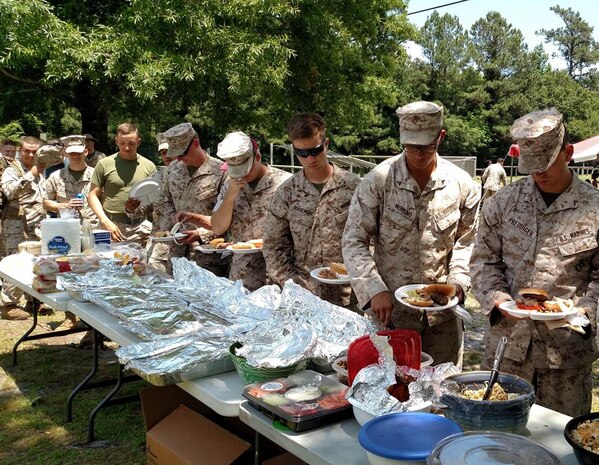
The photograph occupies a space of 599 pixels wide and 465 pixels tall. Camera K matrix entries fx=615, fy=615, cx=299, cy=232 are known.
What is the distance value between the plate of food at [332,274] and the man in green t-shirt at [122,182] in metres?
2.58

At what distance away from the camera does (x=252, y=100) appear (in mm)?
12047

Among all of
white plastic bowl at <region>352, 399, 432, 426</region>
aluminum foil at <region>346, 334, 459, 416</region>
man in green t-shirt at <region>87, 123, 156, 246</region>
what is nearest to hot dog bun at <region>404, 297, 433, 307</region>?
aluminum foil at <region>346, 334, 459, 416</region>

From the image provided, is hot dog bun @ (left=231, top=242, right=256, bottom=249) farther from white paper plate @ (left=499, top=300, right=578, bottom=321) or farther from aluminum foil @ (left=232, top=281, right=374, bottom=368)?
white paper plate @ (left=499, top=300, right=578, bottom=321)

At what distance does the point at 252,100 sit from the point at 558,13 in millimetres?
59566

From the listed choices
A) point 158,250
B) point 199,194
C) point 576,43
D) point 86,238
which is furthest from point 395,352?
point 576,43

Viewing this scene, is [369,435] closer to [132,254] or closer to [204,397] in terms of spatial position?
[204,397]

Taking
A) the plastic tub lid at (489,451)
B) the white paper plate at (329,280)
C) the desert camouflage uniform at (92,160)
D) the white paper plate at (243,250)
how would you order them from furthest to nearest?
the desert camouflage uniform at (92,160)
the white paper plate at (243,250)
the white paper plate at (329,280)
the plastic tub lid at (489,451)

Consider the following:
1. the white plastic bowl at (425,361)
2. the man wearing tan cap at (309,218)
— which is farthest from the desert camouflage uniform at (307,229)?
the white plastic bowl at (425,361)

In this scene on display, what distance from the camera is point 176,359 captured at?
7.23ft

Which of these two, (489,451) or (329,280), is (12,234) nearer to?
(329,280)

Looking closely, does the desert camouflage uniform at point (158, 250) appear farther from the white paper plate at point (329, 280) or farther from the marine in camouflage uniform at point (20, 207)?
the marine in camouflage uniform at point (20, 207)

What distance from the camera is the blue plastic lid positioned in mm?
1434

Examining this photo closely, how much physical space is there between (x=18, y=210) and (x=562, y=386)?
5.54m

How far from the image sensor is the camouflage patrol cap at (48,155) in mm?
6100
